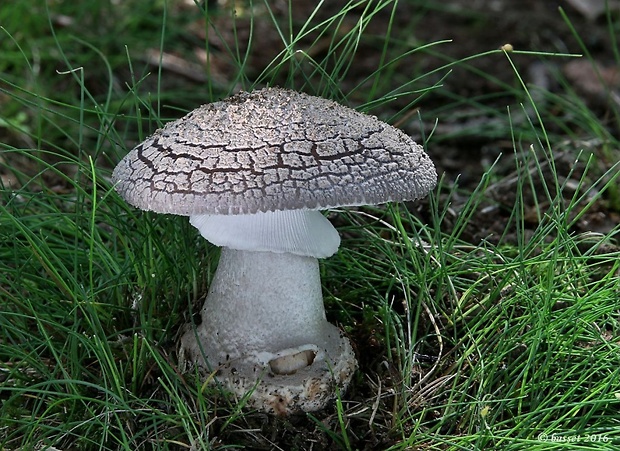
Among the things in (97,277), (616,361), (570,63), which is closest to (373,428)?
(616,361)

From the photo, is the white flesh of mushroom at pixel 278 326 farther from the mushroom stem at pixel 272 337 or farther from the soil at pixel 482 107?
the soil at pixel 482 107

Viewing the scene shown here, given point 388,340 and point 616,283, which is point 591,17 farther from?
point 388,340

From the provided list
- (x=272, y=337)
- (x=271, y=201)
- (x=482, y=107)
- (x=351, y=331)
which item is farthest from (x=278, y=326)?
(x=482, y=107)

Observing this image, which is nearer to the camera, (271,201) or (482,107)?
(271,201)

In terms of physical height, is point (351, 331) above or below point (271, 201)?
below

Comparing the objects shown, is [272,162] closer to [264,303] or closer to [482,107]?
[264,303]

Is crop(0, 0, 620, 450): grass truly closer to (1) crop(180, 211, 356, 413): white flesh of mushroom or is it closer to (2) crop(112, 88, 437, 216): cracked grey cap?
(1) crop(180, 211, 356, 413): white flesh of mushroom

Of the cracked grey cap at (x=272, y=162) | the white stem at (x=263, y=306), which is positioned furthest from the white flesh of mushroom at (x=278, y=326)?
the cracked grey cap at (x=272, y=162)
